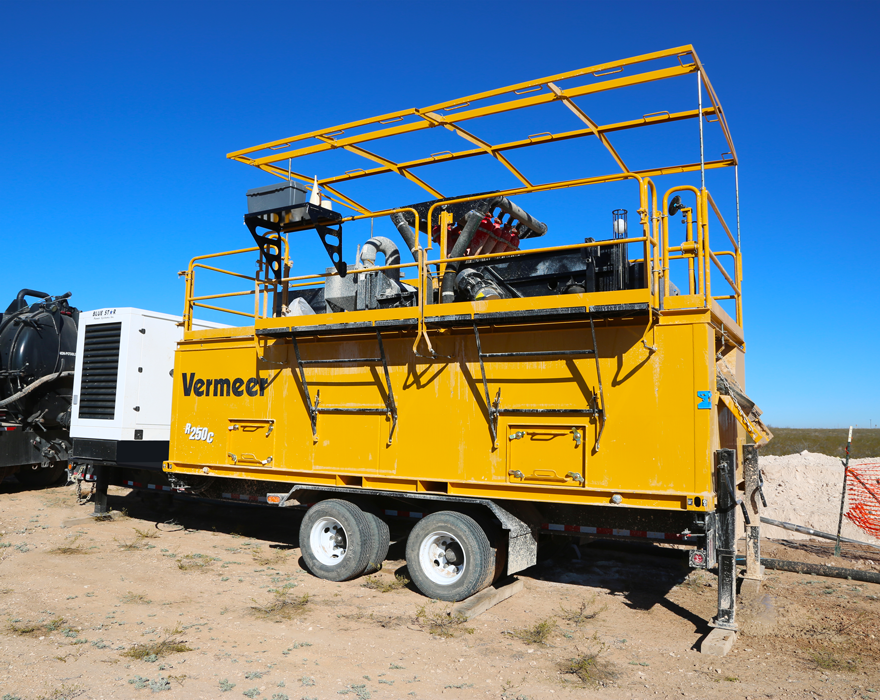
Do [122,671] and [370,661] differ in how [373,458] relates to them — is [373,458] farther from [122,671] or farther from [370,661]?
[122,671]

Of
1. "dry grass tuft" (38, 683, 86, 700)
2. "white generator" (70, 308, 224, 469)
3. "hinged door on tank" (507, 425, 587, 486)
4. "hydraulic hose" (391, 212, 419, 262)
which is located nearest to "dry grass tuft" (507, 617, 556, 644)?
"hinged door on tank" (507, 425, 587, 486)

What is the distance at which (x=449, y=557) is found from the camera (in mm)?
7652

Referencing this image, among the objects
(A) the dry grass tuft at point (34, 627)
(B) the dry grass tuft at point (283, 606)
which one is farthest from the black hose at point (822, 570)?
(A) the dry grass tuft at point (34, 627)

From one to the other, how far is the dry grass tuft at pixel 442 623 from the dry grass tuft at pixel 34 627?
3422 millimetres

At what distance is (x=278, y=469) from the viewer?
8930 millimetres

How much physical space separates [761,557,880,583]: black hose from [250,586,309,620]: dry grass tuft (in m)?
6.32

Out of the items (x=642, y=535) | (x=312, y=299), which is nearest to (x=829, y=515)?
(x=642, y=535)

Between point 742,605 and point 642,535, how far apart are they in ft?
5.84

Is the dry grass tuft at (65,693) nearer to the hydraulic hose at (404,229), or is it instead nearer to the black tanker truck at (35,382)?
the hydraulic hose at (404,229)

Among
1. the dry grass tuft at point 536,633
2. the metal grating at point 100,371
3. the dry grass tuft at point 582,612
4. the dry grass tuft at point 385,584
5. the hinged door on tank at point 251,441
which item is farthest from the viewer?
the metal grating at point 100,371

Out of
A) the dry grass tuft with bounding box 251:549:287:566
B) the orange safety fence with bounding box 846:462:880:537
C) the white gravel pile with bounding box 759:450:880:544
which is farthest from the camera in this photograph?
the white gravel pile with bounding box 759:450:880:544

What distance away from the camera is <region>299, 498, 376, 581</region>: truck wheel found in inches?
320

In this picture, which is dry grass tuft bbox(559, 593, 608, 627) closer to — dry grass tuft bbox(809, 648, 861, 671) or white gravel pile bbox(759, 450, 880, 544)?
dry grass tuft bbox(809, 648, 861, 671)

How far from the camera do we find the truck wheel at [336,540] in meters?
8.13
